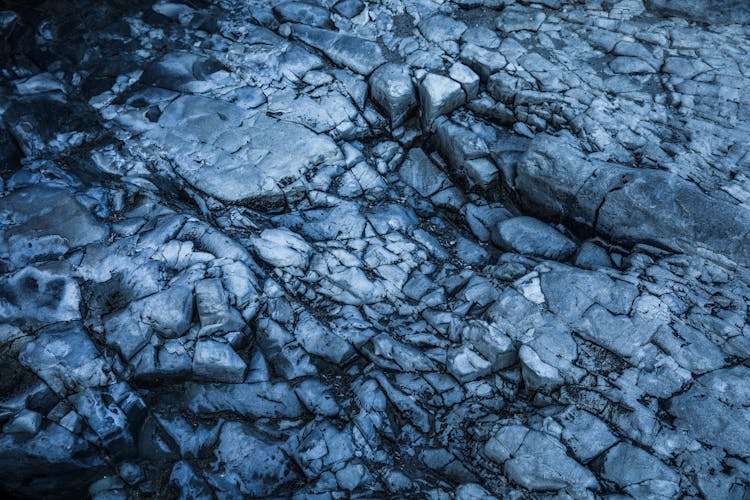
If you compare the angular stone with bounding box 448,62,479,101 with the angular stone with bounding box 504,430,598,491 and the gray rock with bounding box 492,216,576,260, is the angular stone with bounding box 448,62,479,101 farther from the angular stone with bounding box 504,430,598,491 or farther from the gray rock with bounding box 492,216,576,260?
the angular stone with bounding box 504,430,598,491

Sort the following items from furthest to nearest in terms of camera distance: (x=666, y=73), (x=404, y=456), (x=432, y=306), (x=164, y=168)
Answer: (x=666, y=73) < (x=164, y=168) < (x=432, y=306) < (x=404, y=456)

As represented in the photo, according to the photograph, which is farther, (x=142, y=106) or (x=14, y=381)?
(x=142, y=106)

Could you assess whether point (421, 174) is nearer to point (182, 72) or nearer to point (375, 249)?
point (375, 249)

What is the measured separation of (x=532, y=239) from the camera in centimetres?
336

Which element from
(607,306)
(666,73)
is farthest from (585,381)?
(666,73)

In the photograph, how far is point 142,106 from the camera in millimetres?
3746

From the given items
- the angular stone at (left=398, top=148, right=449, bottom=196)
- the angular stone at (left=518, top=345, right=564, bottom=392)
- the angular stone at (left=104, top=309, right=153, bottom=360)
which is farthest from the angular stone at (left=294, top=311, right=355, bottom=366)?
the angular stone at (left=398, top=148, right=449, bottom=196)

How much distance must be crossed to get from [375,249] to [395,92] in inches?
45.5

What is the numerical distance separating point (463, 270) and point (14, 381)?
2385 millimetres

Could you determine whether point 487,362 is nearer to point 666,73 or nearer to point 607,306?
point 607,306

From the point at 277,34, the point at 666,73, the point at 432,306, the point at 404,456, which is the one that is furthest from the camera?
the point at 277,34

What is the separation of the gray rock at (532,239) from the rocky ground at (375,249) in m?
0.02

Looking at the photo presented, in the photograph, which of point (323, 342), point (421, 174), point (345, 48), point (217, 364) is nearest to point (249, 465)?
point (217, 364)

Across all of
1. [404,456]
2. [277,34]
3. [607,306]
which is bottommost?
[404,456]
